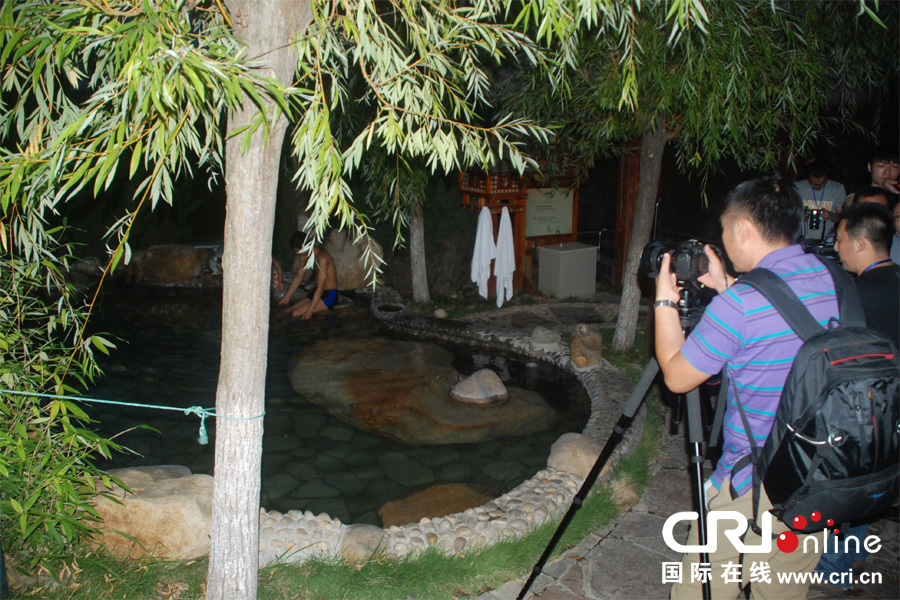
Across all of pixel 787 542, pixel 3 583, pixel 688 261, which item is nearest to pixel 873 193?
pixel 688 261

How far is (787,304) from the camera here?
208cm

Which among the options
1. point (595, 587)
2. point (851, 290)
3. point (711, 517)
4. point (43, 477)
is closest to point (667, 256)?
point (851, 290)

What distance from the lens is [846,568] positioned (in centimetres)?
326

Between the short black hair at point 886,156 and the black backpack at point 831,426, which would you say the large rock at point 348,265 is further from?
the black backpack at point 831,426

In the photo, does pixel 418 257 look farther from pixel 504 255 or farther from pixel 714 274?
pixel 714 274

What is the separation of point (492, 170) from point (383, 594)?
6.56m

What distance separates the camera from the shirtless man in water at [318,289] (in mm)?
8836

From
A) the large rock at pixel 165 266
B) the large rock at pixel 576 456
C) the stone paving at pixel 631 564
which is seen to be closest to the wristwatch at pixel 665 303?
the stone paving at pixel 631 564

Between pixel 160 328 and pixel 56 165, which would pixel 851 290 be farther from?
pixel 160 328

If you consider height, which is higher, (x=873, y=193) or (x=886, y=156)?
(x=886, y=156)

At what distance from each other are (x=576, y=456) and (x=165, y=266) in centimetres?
887

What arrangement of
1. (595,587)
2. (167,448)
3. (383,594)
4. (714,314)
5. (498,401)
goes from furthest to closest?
(498,401) < (167,448) < (595,587) < (383,594) < (714,314)

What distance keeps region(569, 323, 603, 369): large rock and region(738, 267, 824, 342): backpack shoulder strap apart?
4.67 m

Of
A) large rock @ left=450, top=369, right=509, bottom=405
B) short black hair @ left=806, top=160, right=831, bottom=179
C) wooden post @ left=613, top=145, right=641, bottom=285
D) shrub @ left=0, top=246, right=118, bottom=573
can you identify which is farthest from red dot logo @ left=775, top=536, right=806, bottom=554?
wooden post @ left=613, top=145, right=641, bottom=285
